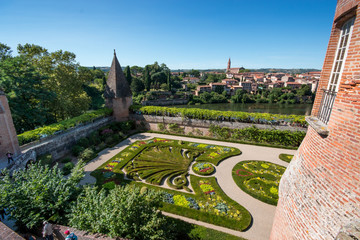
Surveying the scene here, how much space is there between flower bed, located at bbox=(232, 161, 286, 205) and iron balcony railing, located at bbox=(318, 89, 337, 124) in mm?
9335

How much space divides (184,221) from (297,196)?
739 cm

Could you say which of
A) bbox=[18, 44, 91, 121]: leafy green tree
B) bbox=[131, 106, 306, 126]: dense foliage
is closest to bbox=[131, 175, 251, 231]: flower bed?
bbox=[131, 106, 306, 126]: dense foliage

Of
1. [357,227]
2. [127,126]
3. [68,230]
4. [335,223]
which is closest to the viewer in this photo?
[357,227]

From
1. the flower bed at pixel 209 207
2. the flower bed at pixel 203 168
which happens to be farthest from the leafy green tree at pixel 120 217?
the flower bed at pixel 203 168

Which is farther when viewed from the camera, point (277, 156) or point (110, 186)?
point (277, 156)

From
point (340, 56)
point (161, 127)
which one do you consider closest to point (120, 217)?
point (340, 56)

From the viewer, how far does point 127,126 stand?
25031 mm

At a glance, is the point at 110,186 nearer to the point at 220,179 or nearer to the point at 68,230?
the point at 68,230

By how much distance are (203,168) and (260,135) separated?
934 cm

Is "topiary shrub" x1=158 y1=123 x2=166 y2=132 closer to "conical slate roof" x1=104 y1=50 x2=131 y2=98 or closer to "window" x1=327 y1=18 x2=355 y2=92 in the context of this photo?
"conical slate roof" x1=104 y1=50 x2=131 y2=98

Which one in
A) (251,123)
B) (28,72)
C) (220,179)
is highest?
(28,72)

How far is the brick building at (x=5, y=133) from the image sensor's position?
12391 mm

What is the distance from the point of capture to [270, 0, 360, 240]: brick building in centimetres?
350

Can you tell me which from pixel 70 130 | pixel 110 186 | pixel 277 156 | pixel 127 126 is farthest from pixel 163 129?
pixel 277 156
